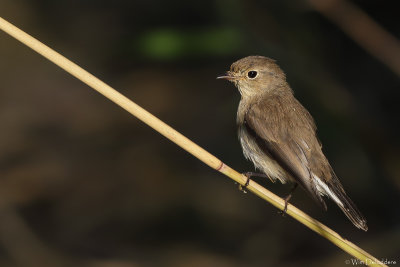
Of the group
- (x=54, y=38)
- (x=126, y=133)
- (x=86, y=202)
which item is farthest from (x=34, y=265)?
(x=54, y=38)

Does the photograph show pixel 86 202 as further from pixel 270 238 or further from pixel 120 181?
pixel 270 238

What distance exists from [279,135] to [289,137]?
0.23 ft

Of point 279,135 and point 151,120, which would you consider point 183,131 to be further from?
point 151,120

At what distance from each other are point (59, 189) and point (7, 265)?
4.81 ft

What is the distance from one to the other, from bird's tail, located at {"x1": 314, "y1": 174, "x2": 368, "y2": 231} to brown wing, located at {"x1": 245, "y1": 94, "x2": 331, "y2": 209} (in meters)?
0.06

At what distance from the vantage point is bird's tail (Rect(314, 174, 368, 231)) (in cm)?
423

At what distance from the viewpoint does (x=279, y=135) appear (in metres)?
4.72

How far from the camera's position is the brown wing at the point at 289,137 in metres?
4.53

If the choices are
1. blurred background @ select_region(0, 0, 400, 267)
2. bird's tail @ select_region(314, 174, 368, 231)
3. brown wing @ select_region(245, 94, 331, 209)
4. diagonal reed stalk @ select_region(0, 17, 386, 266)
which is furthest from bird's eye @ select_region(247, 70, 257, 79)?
diagonal reed stalk @ select_region(0, 17, 386, 266)

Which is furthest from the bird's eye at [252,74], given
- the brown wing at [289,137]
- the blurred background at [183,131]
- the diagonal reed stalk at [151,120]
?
the diagonal reed stalk at [151,120]

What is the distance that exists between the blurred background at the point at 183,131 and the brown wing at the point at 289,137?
46.5 inches

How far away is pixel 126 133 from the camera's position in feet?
27.6

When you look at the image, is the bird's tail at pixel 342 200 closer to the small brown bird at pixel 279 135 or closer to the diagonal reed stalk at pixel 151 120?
the small brown bird at pixel 279 135

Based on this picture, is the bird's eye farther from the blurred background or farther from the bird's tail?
the bird's tail
